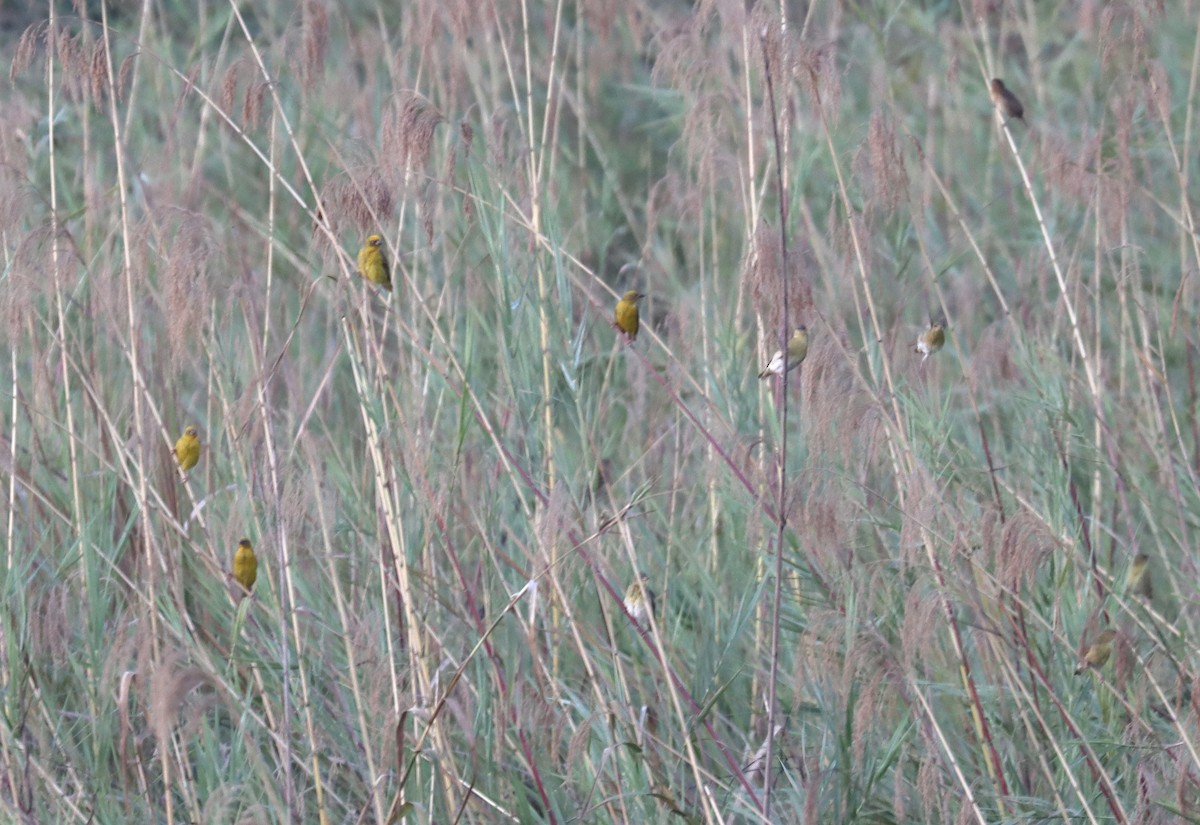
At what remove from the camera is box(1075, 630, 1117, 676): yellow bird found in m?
1.59

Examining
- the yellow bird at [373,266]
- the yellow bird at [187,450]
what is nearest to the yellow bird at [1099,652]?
the yellow bird at [373,266]

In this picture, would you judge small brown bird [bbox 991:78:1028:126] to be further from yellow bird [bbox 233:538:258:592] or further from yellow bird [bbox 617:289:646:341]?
yellow bird [bbox 233:538:258:592]

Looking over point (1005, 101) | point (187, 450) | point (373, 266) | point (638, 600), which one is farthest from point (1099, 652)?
point (187, 450)

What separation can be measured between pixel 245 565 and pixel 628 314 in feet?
1.96

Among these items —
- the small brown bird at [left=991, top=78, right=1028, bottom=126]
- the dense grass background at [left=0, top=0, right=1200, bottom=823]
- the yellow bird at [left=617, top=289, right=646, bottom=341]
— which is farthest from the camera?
the small brown bird at [left=991, top=78, right=1028, bottom=126]

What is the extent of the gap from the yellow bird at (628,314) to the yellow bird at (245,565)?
21.9 inches

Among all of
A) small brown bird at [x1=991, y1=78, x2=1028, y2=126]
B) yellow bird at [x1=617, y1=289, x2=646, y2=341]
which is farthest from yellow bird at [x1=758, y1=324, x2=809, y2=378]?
small brown bird at [x1=991, y1=78, x2=1028, y2=126]

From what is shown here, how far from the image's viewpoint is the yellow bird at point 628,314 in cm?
169

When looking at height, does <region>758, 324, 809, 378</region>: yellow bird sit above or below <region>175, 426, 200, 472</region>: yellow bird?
above

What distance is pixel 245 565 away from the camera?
5.24ft

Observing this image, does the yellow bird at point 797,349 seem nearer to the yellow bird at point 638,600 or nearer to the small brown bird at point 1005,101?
the yellow bird at point 638,600

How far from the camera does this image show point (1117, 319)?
2832mm

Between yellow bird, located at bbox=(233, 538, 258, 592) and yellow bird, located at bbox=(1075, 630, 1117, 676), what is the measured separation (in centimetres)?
106

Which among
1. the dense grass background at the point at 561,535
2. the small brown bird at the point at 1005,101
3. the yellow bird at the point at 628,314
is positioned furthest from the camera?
the small brown bird at the point at 1005,101
